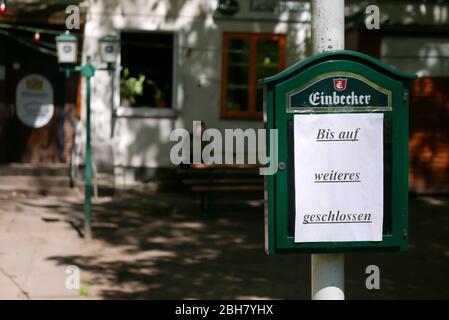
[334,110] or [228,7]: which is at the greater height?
[228,7]

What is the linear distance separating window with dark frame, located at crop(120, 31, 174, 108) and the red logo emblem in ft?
42.3

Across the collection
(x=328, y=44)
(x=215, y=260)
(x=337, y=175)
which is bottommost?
(x=215, y=260)

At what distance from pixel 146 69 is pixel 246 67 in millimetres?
2080

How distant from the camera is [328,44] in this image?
4.30m

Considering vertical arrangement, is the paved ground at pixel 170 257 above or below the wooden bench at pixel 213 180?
below

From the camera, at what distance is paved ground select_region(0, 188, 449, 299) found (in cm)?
894

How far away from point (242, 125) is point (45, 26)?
4462mm

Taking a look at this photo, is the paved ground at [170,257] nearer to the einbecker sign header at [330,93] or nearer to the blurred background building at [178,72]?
the blurred background building at [178,72]

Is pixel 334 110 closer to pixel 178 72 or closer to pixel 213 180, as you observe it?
pixel 213 180

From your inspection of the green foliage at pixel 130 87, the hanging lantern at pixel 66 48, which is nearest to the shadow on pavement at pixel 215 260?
the hanging lantern at pixel 66 48

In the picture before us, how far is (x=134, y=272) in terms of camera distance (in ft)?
32.4

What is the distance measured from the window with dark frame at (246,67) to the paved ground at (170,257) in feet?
9.71

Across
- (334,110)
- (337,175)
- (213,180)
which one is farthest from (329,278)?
(213,180)

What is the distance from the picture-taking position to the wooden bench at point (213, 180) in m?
14.3
